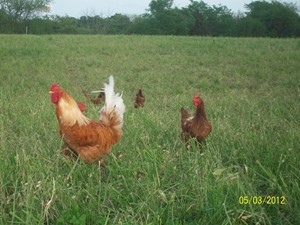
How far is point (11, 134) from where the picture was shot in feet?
13.3

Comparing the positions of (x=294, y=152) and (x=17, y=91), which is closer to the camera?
(x=294, y=152)

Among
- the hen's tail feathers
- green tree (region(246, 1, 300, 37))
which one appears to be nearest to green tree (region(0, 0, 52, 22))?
green tree (region(246, 1, 300, 37))

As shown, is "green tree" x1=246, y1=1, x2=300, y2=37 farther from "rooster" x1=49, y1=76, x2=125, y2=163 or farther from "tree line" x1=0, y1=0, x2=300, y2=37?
"rooster" x1=49, y1=76, x2=125, y2=163

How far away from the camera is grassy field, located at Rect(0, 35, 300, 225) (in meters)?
2.15

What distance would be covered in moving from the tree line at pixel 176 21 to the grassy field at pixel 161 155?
42.6 metres

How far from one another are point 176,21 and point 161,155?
58.9 meters

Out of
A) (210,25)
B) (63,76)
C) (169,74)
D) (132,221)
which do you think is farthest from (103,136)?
(210,25)

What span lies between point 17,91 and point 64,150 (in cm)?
525

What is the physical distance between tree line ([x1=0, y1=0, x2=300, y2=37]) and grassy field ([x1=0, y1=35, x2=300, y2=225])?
4261 centimetres

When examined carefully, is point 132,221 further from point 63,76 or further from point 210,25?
point 210,25

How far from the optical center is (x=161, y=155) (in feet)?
10.1

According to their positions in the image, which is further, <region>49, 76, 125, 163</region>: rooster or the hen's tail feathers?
the hen's tail feathers

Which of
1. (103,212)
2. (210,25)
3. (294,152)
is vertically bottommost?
(103,212)

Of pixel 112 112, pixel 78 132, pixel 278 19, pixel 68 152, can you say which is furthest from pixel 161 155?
pixel 278 19
